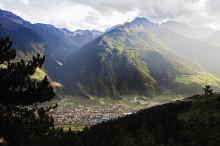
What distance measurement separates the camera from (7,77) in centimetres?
4909

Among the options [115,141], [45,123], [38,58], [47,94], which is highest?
[38,58]

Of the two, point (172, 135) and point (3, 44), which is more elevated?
point (3, 44)

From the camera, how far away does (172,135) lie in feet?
614

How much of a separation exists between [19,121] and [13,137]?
317 centimetres

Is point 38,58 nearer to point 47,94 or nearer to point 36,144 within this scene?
point 47,94

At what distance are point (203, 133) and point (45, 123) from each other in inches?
1247

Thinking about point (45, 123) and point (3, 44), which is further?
point (45, 123)

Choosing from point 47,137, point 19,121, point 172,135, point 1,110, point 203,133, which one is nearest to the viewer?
point 1,110

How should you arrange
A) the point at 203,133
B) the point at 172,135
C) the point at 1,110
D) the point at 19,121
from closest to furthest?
1. the point at 1,110
2. the point at 19,121
3. the point at 203,133
4. the point at 172,135

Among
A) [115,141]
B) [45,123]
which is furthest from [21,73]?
[115,141]

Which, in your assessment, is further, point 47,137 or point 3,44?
point 47,137

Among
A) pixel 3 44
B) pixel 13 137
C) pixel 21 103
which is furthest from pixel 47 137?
pixel 3 44

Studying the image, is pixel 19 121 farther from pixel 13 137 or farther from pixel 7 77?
pixel 7 77

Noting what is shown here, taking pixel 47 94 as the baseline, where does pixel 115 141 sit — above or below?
below
